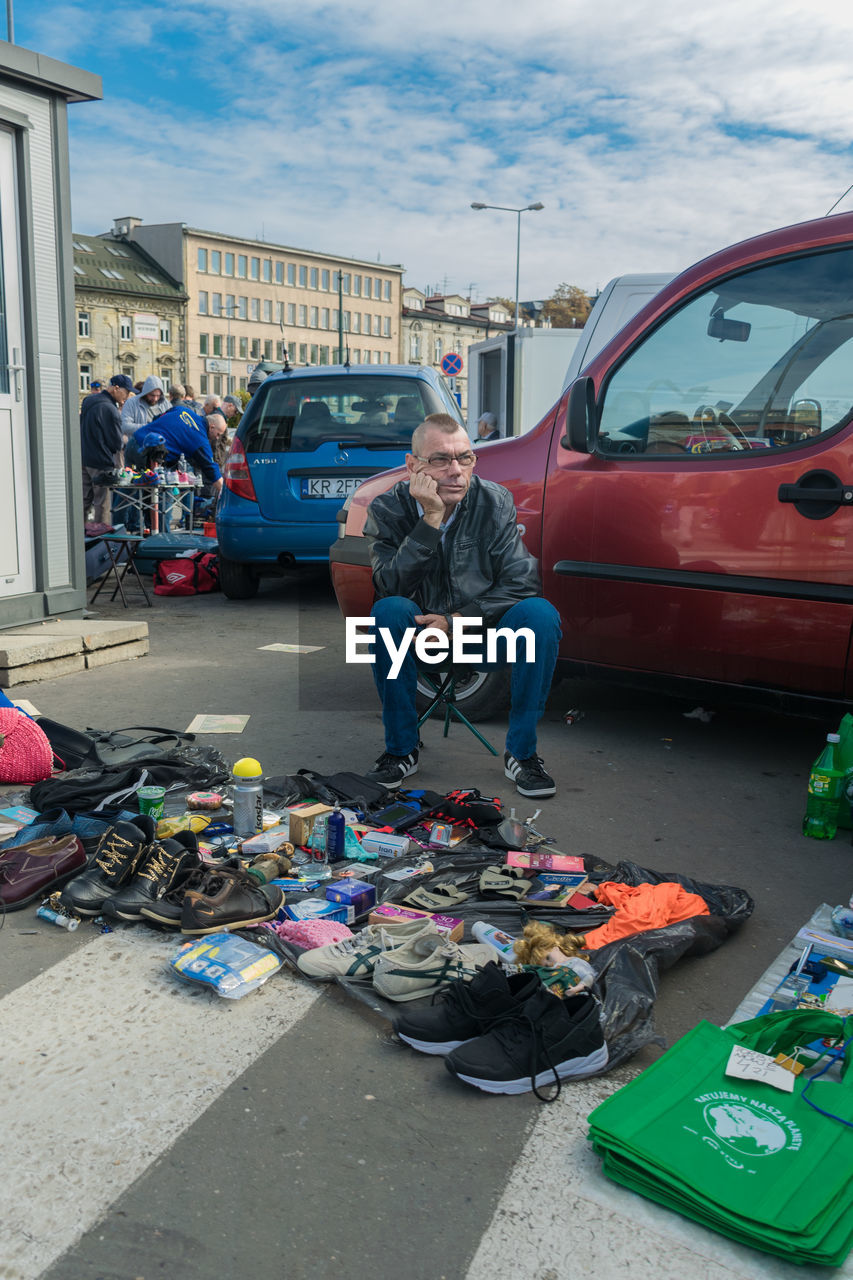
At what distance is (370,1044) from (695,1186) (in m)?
0.91

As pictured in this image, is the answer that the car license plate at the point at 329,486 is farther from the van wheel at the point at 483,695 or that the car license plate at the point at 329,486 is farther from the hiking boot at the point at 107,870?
the hiking boot at the point at 107,870

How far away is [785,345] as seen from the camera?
4613 millimetres

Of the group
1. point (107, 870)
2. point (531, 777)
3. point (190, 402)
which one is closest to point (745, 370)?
point (531, 777)

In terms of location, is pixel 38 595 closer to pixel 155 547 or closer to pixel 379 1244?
pixel 155 547

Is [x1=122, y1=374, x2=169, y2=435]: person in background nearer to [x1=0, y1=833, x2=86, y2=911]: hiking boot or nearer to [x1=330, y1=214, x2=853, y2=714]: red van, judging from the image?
[x1=330, y1=214, x2=853, y2=714]: red van

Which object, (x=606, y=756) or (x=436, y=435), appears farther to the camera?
(x=606, y=756)

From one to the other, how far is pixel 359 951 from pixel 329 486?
6.37 metres

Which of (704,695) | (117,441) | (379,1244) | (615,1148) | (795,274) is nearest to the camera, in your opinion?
(379,1244)

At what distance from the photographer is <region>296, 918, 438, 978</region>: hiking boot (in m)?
2.94

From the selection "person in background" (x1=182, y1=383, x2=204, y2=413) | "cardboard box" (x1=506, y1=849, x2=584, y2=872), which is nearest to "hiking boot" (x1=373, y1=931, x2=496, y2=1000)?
"cardboard box" (x1=506, y1=849, x2=584, y2=872)

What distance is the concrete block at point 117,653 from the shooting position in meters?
7.02

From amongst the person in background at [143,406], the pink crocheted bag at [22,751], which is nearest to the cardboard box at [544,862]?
the pink crocheted bag at [22,751]

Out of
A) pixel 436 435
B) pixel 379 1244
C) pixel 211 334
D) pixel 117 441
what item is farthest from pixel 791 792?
pixel 211 334

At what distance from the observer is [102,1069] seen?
2514 mm
